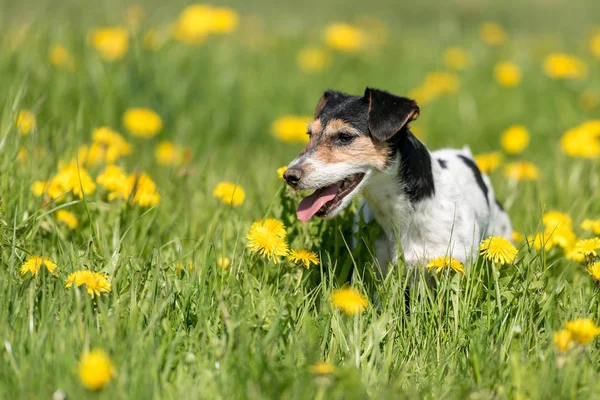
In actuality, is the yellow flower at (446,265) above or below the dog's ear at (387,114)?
below

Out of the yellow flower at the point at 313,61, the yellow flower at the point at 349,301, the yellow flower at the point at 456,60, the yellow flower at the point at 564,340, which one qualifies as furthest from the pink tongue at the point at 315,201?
the yellow flower at the point at 456,60

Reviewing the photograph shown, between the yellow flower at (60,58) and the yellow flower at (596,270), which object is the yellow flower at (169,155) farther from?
the yellow flower at (596,270)

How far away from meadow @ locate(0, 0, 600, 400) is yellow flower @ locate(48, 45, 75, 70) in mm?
28

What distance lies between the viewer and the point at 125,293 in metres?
3.30

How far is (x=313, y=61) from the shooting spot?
8445 mm

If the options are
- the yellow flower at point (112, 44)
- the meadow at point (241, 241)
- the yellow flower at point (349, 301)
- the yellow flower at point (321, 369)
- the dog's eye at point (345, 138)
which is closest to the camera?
the yellow flower at point (321, 369)

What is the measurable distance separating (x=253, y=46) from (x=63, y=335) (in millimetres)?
6433

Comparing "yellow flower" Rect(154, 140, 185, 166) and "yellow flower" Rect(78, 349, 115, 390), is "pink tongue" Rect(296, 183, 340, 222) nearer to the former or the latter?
"yellow flower" Rect(78, 349, 115, 390)

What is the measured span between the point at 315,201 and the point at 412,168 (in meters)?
0.54

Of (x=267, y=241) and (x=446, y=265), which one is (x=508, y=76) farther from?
(x=267, y=241)

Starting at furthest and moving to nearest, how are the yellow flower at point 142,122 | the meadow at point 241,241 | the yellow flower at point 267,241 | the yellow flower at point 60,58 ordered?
the yellow flower at point 60,58 → the yellow flower at point 142,122 → the yellow flower at point 267,241 → the meadow at point 241,241

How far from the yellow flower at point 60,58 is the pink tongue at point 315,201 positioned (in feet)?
12.0

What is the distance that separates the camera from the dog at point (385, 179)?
3762 mm

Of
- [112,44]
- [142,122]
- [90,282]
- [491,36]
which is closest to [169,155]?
[142,122]
